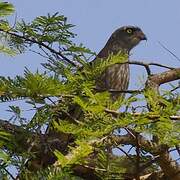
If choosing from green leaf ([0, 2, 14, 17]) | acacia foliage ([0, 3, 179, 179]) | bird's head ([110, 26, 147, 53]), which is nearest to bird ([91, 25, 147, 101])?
bird's head ([110, 26, 147, 53])

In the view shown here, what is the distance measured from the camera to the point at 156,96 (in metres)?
1.75

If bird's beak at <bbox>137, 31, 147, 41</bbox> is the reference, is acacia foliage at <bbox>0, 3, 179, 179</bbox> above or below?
below

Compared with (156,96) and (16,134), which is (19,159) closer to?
(16,134)

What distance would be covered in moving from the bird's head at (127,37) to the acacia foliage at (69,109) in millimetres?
3231

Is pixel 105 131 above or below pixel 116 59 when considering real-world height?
below

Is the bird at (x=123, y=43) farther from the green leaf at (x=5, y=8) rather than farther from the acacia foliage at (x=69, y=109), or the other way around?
the green leaf at (x=5, y=8)

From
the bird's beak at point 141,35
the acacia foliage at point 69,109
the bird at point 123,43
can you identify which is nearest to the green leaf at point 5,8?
the acacia foliage at point 69,109

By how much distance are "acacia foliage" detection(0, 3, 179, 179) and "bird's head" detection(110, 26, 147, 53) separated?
10.6 feet

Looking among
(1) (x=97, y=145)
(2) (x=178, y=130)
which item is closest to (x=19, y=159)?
(1) (x=97, y=145)

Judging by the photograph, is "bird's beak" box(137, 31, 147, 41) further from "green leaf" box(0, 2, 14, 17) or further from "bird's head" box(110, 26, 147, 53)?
"green leaf" box(0, 2, 14, 17)

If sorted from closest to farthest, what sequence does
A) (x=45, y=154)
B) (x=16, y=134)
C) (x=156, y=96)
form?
(x=156, y=96) → (x=16, y=134) → (x=45, y=154)

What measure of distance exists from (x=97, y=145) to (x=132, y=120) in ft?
0.75

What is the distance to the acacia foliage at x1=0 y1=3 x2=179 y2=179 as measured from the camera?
5.40ft

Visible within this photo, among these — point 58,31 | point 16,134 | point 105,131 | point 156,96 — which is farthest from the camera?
point 16,134
